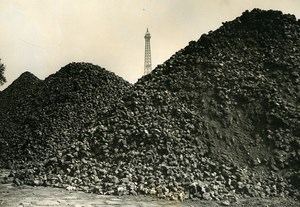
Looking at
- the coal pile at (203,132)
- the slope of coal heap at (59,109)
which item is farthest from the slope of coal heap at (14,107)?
the coal pile at (203,132)

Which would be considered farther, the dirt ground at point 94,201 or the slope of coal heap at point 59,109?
the slope of coal heap at point 59,109

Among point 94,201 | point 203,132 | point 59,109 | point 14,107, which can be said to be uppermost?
point 14,107

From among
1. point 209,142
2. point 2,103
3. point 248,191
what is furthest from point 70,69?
point 248,191

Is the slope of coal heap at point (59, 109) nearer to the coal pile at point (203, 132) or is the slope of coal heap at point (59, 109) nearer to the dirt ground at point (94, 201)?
the coal pile at point (203, 132)

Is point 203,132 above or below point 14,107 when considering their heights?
below

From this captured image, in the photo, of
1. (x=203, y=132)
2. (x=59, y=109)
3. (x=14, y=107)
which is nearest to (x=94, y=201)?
(x=203, y=132)

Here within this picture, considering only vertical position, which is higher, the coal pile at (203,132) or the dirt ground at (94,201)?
the coal pile at (203,132)

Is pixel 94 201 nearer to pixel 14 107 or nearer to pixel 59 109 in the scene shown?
pixel 59 109

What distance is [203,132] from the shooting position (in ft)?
36.2

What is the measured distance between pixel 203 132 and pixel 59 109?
872cm

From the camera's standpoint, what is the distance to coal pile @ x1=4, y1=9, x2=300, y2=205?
32.3ft

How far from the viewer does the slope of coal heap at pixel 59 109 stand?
52.1 ft

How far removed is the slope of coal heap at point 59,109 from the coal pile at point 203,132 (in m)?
3.39

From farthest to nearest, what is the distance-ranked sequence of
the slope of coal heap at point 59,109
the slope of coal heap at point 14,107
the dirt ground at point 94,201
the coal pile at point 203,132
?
the slope of coal heap at point 14,107, the slope of coal heap at point 59,109, the coal pile at point 203,132, the dirt ground at point 94,201
